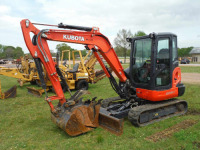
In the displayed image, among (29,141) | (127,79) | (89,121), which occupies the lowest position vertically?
(29,141)

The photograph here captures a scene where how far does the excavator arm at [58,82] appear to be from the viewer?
4314mm

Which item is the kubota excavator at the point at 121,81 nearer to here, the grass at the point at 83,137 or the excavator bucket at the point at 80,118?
the excavator bucket at the point at 80,118

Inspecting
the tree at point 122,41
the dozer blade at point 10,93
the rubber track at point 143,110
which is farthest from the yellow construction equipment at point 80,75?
the tree at point 122,41

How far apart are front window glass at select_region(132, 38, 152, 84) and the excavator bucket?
63.6 inches

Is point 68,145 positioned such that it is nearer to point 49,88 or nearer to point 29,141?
point 29,141

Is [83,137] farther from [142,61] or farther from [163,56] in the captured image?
[163,56]

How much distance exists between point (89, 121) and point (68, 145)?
0.89 meters

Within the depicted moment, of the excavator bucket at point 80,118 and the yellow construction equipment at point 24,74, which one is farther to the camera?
the yellow construction equipment at point 24,74

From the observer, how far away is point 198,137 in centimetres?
423

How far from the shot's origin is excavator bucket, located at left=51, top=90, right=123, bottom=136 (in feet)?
14.2

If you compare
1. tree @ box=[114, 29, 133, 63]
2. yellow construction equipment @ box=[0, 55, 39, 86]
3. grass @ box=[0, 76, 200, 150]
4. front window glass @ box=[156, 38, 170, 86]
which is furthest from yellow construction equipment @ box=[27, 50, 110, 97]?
tree @ box=[114, 29, 133, 63]

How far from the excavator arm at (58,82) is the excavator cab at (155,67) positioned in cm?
136

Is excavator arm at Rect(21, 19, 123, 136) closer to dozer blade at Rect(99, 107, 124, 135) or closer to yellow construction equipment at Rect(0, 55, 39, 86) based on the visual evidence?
dozer blade at Rect(99, 107, 124, 135)

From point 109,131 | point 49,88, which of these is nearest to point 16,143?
point 109,131
